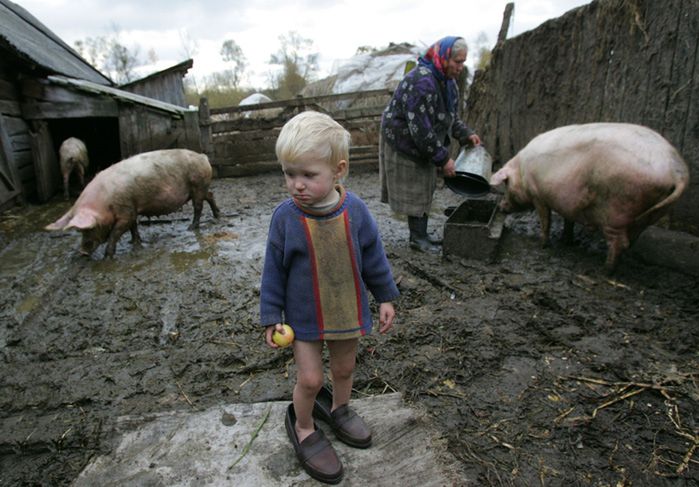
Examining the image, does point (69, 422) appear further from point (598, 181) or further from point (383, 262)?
→ point (598, 181)

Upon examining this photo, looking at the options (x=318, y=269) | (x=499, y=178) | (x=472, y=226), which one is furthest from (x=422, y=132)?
(x=318, y=269)

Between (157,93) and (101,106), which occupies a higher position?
(157,93)

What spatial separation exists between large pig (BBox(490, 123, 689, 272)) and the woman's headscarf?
1116 millimetres

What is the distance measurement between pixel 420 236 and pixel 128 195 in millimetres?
3259

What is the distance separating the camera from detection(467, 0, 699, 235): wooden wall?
138 inches

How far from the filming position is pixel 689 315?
310 cm

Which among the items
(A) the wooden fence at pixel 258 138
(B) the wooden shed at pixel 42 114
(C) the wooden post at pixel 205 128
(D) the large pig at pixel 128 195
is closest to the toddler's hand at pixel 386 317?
(D) the large pig at pixel 128 195

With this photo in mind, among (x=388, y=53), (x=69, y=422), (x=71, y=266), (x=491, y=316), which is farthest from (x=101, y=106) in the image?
(x=388, y=53)

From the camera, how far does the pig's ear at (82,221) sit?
15.0 feet

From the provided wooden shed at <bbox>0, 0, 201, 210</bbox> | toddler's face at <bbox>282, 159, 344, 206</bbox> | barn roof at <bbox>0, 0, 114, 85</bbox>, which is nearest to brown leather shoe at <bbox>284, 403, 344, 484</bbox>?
toddler's face at <bbox>282, 159, 344, 206</bbox>

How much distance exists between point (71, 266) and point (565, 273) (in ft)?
16.0

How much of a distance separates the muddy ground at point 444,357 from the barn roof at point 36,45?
3715 mm

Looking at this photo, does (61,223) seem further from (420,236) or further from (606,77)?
(606,77)

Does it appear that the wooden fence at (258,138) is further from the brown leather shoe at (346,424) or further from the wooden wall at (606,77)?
the brown leather shoe at (346,424)
